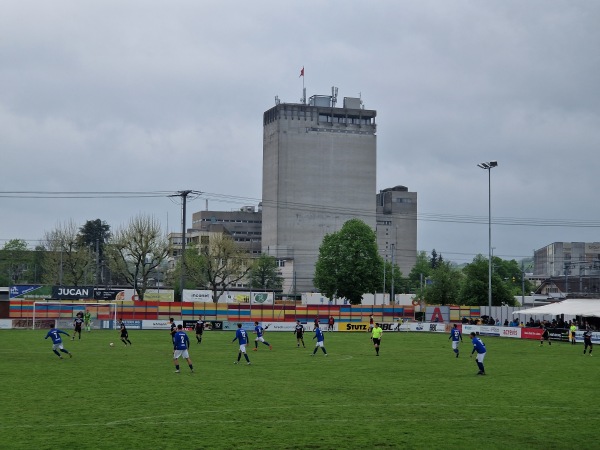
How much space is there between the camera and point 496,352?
54.4 metres

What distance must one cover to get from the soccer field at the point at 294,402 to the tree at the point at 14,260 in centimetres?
12649

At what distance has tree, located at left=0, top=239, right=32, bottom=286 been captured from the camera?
165 metres

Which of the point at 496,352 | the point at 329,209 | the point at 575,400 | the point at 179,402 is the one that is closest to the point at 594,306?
the point at 496,352

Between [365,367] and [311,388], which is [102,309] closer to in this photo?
[365,367]

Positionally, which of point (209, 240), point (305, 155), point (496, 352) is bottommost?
point (496, 352)

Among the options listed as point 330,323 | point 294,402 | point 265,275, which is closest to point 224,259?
point 265,275

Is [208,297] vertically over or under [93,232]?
under

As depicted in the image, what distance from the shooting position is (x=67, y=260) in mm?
132125

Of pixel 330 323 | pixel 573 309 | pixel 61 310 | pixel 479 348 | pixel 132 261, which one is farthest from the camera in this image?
pixel 132 261

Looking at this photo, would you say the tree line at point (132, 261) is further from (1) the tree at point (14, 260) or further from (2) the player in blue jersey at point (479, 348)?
(2) the player in blue jersey at point (479, 348)

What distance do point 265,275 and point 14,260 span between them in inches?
2196

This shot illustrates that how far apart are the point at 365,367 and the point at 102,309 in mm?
57945

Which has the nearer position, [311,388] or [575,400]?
[575,400]

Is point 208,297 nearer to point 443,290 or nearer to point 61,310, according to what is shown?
point 61,310
